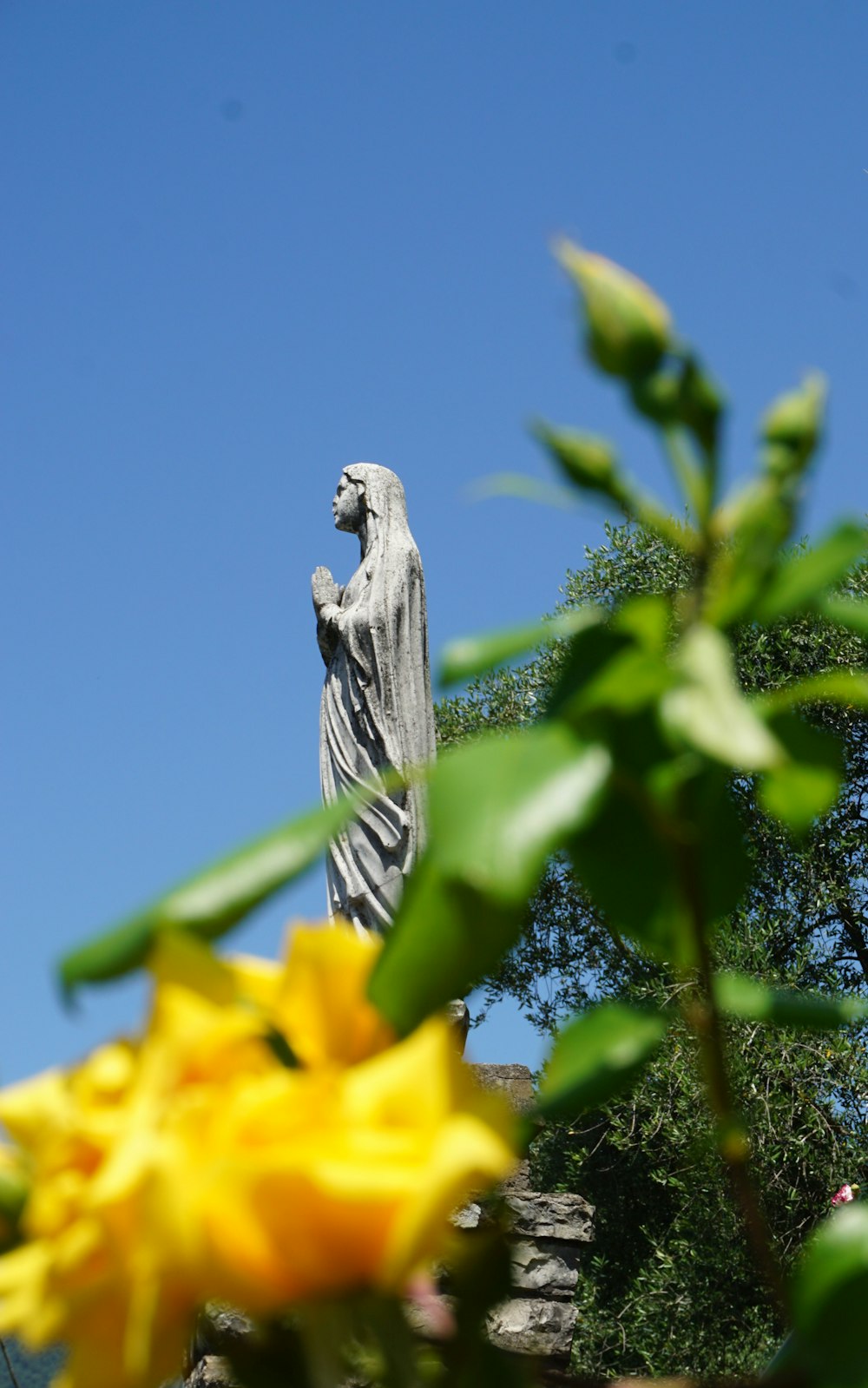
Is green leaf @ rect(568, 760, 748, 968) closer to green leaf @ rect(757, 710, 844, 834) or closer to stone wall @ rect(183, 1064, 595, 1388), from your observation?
green leaf @ rect(757, 710, 844, 834)

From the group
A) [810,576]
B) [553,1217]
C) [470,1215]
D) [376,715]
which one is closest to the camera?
[810,576]

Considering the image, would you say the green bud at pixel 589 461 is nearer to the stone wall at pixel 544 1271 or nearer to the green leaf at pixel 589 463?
the green leaf at pixel 589 463

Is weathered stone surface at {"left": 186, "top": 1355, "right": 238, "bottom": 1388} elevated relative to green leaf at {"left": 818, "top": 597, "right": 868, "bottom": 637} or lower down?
elevated

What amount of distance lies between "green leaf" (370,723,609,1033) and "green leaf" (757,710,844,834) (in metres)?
0.07

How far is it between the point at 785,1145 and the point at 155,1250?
9.99 m

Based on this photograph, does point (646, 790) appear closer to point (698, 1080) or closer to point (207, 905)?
point (207, 905)

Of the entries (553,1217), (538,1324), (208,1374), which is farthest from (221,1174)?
(553,1217)

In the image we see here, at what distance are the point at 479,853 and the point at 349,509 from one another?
6.33 metres

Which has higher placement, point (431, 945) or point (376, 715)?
point (376, 715)

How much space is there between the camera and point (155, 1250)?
300 millimetres

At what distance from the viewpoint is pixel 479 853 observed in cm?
34

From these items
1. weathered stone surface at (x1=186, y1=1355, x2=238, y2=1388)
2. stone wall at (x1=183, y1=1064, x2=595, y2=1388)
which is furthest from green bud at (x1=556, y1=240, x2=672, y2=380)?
stone wall at (x1=183, y1=1064, x2=595, y2=1388)

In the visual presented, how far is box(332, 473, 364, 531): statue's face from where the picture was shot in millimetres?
6578

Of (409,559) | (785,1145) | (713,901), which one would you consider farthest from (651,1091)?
(713,901)
